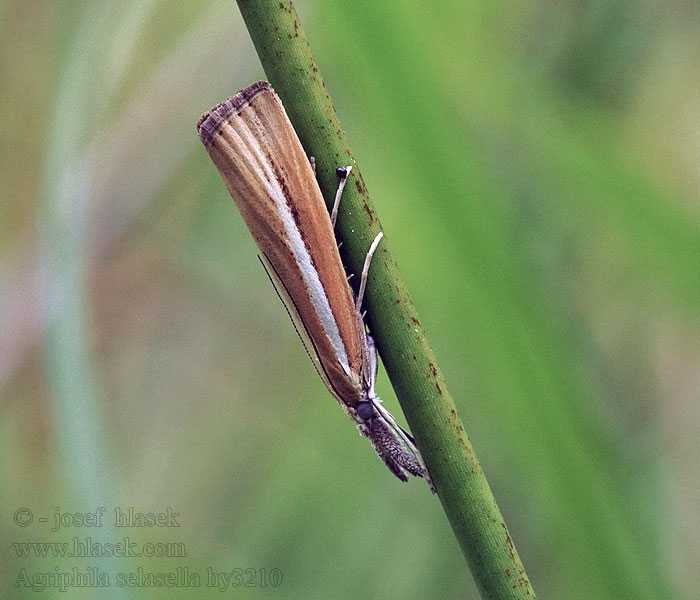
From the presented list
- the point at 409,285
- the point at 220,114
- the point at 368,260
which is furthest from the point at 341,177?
the point at 409,285

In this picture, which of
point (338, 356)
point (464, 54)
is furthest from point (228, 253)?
point (338, 356)

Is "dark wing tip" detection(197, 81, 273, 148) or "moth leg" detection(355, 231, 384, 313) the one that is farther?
"dark wing tip" detection(197, 81, 273, 148)

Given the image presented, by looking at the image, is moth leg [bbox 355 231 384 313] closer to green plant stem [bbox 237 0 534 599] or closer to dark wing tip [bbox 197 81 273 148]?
green plant stem [bbox 237 0 534 599]

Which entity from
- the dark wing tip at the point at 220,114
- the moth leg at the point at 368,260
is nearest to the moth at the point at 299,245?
the dark wing tip at the point at 220,114

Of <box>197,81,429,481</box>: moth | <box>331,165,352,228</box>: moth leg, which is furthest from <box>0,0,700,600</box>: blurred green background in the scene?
<box>331,165,352,228</box>: moth leg

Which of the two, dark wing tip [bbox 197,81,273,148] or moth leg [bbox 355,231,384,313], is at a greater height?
dark wing tip [bbox 197,81,273,148]

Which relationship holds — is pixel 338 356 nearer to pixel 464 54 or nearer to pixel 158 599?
pixel 464 54
